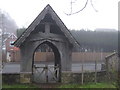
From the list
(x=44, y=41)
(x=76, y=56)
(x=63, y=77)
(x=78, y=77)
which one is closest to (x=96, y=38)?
(x=76, y=56)

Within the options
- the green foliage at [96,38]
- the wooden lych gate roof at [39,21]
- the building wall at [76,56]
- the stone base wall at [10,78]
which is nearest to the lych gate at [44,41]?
the wooden lych gate roof at [39,21]

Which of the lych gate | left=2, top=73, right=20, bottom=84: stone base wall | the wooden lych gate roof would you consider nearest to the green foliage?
the lych gate

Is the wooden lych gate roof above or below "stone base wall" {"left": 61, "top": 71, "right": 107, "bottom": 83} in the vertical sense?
above

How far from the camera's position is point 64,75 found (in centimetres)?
1518

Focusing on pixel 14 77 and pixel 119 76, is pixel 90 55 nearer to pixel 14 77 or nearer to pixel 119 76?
pixel 14 77

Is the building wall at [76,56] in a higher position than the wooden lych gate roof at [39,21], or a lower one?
lower

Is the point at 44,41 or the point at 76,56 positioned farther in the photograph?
the point at 76,56

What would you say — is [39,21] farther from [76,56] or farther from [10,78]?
[76,56]

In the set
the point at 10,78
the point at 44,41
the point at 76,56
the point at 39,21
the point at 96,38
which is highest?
the point at 96,38

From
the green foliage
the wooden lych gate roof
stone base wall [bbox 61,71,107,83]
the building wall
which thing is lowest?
stone base wall [bbox 61,71,107,83]

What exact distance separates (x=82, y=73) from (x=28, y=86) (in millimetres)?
3357

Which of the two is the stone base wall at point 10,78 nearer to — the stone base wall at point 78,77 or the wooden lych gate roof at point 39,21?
the wooden lych gate roof at point 39,21

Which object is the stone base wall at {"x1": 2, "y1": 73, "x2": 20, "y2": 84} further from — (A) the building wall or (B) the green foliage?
(B) the green foliage

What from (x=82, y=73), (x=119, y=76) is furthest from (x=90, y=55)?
(x=119, y=76)
